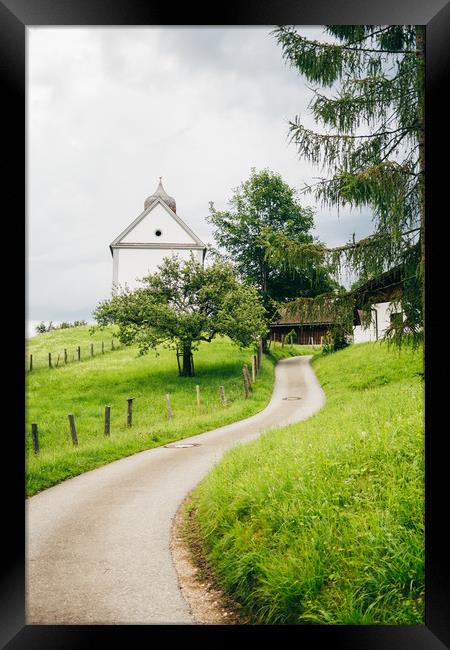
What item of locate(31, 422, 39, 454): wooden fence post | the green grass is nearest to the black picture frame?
the green grass

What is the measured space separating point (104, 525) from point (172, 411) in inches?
83.5

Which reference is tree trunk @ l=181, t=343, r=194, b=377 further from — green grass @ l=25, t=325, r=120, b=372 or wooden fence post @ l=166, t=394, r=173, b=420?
green grass @ l=25, t=325, r=120, b=372

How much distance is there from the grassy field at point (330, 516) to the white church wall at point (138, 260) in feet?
5.26

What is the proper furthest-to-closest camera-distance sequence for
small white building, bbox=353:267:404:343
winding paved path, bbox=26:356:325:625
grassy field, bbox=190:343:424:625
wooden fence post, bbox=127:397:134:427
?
wooden fence post, bbox=127:397:134:427
small white building, bbox=353:267:404:343
winding paved path, bbox=26:356:325:625
grassy field, bbox=190:343:424:625

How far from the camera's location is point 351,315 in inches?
151

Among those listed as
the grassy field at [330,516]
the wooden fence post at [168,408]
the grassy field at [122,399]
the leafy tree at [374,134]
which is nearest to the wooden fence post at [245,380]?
the grassy field at [122,399]

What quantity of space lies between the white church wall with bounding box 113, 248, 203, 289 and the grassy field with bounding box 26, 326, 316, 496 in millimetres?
678

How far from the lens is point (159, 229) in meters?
3.87

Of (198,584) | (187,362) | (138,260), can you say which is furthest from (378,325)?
(187,362)

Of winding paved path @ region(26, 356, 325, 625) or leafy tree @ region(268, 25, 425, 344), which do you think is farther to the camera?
leafy tree @ region(268, 25, 425, 344)

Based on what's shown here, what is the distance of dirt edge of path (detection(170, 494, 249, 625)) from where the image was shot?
7.75 ft
